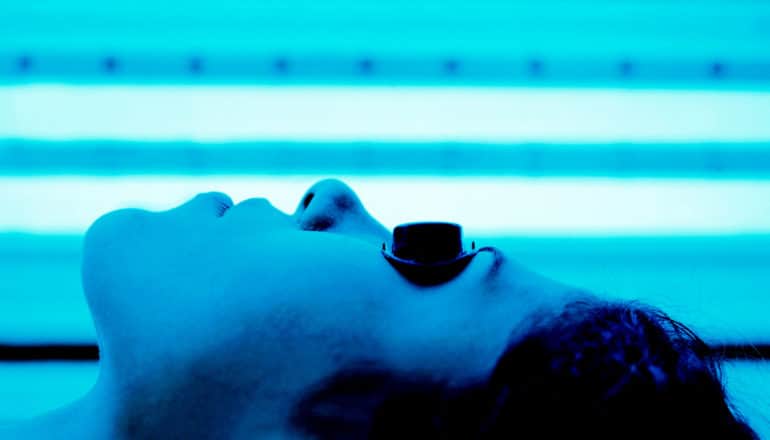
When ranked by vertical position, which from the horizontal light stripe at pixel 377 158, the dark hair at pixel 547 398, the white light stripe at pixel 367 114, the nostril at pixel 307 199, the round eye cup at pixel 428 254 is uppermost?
the white light stripe at pixel 367 114

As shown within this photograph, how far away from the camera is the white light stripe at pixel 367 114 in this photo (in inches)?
51.6

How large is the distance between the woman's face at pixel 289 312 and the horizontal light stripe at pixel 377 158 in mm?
721

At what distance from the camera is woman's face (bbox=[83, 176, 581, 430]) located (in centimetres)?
47

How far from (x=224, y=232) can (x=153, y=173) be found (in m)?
0.81

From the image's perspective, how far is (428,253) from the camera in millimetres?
542

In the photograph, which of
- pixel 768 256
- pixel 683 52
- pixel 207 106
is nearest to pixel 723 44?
pixel 683 52

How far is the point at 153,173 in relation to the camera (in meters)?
1.32

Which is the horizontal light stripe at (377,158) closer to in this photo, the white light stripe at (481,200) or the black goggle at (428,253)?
the white light stripe at (481,200)

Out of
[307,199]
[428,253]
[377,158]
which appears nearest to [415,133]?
[377,158]

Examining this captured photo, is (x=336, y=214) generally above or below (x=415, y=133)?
below

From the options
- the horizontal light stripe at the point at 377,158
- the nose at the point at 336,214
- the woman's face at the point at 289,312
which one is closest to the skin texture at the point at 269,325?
the woman's face at the point at 289,312

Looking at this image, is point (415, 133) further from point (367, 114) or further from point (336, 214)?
point (336, 214)

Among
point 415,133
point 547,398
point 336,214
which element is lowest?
point 547,398

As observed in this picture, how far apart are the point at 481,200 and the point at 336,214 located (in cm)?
68
